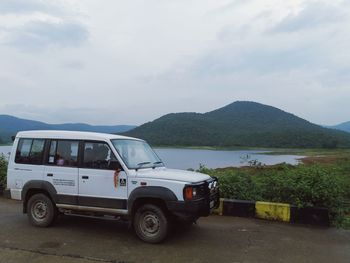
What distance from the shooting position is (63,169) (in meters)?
7.02

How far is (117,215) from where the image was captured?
659 centimetres

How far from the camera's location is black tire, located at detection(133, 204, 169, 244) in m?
6.27

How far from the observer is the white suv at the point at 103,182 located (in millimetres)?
6246

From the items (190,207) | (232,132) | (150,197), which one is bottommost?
(190,207)

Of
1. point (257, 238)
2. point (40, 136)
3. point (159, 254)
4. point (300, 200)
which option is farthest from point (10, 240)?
point (300, 200)

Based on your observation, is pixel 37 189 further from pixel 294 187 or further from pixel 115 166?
pixel 294 187

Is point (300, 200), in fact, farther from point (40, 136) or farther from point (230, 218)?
point (40, 136)

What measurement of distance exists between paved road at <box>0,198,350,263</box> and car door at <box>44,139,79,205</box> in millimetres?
670

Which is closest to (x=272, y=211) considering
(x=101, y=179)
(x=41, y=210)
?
(x=101, y=179)

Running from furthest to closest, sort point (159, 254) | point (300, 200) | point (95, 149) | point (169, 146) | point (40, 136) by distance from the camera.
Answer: point (169, 146), point (300, 200), point (40, 136), point (95, 149), point (159, 254)

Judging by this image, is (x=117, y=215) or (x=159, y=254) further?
(x=117, y=215)

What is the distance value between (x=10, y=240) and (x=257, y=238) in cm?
409

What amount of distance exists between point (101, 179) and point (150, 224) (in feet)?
3.66

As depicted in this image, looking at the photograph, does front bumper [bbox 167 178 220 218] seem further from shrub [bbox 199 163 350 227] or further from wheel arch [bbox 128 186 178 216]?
shrub [bbox 199 163 350 227]
